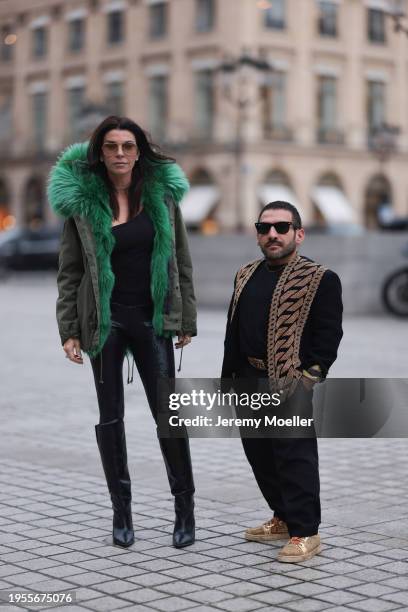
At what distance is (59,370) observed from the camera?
12672 mm

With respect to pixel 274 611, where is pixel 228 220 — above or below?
above

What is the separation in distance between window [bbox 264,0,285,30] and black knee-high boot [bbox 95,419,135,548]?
43731 millimetres

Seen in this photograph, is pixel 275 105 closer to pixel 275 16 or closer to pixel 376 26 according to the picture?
pixel 275 16

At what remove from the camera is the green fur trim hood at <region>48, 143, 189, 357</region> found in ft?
17.6

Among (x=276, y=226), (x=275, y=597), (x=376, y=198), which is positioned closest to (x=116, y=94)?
(x=376, y=198)

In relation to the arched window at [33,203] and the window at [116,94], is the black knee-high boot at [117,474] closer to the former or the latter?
the window at [116,94]

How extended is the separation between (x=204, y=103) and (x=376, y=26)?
8435mm

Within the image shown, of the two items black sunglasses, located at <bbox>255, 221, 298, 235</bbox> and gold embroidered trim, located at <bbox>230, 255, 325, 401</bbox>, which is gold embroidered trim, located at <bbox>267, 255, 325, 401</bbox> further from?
black sunglasses, located at <bbox>255, 221, 298, 235</bbox>

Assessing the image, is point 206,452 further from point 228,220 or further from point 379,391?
point 228,220

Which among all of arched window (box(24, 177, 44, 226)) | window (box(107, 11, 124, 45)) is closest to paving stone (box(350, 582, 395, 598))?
window (box(107, 11, 124, 45))

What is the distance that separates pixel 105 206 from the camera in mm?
5461

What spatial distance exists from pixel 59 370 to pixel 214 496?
6.26 m

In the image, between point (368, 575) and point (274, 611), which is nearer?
point (274, 611)

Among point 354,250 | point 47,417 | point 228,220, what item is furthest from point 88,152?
point 228,220
